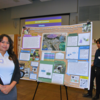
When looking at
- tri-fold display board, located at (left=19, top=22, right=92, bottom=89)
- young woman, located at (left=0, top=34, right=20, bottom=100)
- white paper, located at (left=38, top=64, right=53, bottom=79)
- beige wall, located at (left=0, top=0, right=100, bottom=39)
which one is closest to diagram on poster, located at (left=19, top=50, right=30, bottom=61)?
tri-fold display board, located at (left=19, top=22, right=92, bottom=89)

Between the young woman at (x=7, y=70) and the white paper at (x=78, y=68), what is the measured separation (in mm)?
849

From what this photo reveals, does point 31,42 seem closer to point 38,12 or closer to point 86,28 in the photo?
point 86,28

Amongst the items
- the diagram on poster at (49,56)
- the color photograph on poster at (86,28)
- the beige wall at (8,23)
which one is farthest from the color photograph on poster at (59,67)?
the beige wall at (8,23)

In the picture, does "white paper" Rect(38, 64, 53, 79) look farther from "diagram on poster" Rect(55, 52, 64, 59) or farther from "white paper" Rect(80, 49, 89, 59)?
"white paper" Rect(80, 49, 89, 59)

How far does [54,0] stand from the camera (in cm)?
398

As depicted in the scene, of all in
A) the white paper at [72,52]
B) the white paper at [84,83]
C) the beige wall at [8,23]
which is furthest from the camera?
the beige wall at [8,23]

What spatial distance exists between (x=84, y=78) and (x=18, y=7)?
4307mm

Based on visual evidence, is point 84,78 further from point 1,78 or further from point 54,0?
point 54,0

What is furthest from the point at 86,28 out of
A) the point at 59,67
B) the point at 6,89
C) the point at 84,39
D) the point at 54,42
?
the point at 6,89

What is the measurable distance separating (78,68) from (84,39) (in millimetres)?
472

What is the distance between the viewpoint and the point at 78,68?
1.61 meters

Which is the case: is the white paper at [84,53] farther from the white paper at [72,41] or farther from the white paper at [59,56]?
the white paper at [59,56]

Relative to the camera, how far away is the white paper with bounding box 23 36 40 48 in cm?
194

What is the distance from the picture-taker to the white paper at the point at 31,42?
1.94m
